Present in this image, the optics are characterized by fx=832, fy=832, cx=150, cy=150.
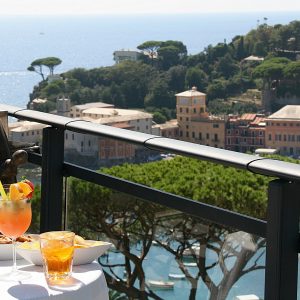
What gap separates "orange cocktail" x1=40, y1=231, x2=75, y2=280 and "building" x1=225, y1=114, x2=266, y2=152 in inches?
1602

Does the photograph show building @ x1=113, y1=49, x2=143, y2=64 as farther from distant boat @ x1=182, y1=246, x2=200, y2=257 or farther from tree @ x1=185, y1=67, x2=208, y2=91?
A: distant boat @ x1=182, y1=246, x2=200, y2=257

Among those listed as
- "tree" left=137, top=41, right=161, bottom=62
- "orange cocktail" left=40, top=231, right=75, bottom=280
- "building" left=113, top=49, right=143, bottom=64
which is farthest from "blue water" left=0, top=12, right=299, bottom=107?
"orange cocktail" left=40, top=231, right=75, bottom=280

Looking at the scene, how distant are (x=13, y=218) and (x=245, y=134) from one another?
4171 centimetres

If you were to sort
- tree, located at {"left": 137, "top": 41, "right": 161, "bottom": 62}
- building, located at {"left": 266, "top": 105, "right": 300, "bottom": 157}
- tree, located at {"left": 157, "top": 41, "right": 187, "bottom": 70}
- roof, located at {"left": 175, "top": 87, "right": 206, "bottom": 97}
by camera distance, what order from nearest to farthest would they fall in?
building, located at {"left": 266, "top": 105, "right": 300, "bottom": 157}, roof, located at {"left": 175, "top": 87, "right": 206, "bottom": 97}, tree, located at {"left": 157, "top": 41, "right": 187, "bottom": 70}, tree, located at {"left": 137, "top": 41, "right": 161, "bottom": 62}

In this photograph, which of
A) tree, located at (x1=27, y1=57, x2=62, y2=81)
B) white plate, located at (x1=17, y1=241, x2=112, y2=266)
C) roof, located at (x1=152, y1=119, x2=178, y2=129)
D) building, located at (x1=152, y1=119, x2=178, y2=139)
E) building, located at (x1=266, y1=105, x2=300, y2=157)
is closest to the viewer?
white plate, located at (x1=17, y1=241, x2=112, y2=266)

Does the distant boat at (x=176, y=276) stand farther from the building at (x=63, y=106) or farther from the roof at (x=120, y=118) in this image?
the building at (x=63, y=106)

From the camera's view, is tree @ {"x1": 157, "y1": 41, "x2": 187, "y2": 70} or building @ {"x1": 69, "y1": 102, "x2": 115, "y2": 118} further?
tree @ {"x1": 157, "y1": 41, "x2": 187, "y2": 70}

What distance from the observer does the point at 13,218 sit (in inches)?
49.8

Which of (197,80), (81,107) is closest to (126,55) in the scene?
(197,80)

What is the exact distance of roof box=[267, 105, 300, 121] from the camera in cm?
4216

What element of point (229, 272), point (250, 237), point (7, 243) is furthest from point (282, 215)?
point (7, 243)

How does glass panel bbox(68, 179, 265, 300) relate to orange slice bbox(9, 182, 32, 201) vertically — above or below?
below

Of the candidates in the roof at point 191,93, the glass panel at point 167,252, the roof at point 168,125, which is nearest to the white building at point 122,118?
the roof at point 168,125

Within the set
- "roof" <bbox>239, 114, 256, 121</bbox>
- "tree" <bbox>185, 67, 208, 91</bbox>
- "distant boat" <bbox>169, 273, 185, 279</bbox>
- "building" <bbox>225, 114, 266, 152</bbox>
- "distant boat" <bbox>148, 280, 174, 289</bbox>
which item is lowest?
"building" <bbox>225, 114, 266, 152</bbox>
